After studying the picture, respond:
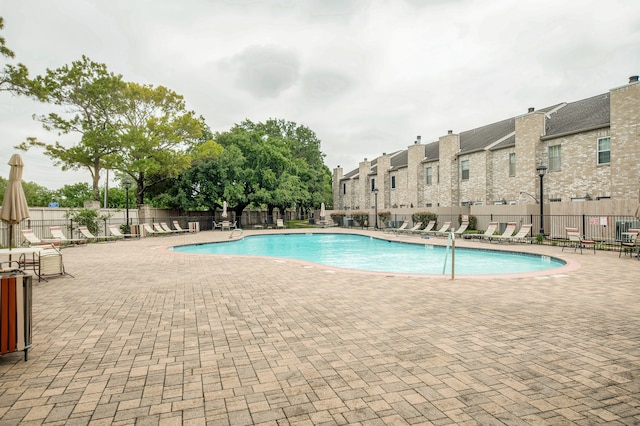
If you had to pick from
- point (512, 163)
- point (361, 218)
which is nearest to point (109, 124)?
point (361, 218)

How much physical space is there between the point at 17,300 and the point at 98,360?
97 centimetres

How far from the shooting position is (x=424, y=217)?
2628 centimetres

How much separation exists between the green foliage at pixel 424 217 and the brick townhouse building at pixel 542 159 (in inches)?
156

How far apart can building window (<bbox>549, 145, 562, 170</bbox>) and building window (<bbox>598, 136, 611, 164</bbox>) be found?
223 centimetres

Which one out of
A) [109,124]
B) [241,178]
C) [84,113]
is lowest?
[241,178]

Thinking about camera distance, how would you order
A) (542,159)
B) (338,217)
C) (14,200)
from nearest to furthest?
(14,200), (542,159), (338,217)

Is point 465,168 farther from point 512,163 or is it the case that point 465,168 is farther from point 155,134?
point 155,134

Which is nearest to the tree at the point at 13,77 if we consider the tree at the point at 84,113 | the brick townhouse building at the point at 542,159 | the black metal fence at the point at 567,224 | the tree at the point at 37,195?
the tree at the point at 84,113

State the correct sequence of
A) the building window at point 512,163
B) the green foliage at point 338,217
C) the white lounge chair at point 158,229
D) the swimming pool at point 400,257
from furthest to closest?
the green foliage at point 338,217 → the white lounge chair at point 158,229 → the building window at point 512,163 → the swimming pool at point 400,257

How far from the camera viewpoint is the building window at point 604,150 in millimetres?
18656

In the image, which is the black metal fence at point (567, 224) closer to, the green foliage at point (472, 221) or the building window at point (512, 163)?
the green foliage at point (472, 221)

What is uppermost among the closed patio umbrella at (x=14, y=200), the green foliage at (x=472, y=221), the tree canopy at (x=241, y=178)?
the tree canopy at (x=241, y=178)

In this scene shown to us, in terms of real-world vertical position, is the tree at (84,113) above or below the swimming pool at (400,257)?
above

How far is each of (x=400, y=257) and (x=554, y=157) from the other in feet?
46.0
